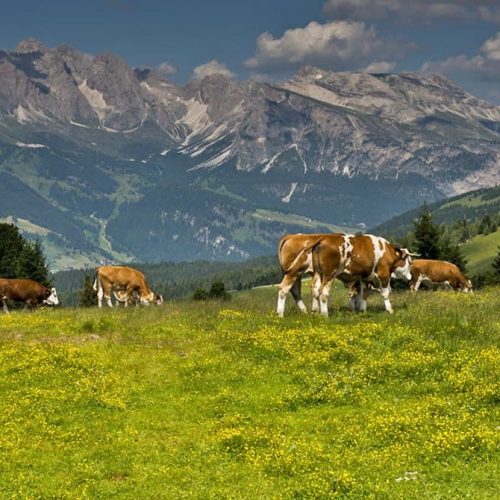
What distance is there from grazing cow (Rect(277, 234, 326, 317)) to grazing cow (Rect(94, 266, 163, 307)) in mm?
17751

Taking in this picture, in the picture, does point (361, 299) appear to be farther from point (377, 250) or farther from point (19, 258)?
point (19, 258)

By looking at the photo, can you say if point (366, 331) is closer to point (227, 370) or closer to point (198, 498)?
point (227, 370)

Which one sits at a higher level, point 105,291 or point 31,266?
point 31,266

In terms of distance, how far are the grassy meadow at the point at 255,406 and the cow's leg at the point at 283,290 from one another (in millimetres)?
702

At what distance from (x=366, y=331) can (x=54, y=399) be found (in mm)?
11870

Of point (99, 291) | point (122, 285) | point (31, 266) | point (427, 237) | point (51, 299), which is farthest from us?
point (31, 266)

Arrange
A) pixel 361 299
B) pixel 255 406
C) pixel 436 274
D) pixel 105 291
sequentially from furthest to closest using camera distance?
pixel 436 274 → pixel 105 291 → pixel 361 299 → pixel 255 406

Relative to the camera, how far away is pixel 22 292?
1843 inches

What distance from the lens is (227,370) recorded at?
22406 mm

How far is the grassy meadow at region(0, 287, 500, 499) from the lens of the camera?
14656 millimetres

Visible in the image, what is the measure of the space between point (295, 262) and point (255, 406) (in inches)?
466

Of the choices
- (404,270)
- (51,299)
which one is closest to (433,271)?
(404,270)

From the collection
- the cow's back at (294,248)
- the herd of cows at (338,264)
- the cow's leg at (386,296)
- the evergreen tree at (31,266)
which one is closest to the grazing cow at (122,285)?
the cow's back at (294,248)

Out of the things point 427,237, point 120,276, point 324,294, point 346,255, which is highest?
point 427,237
